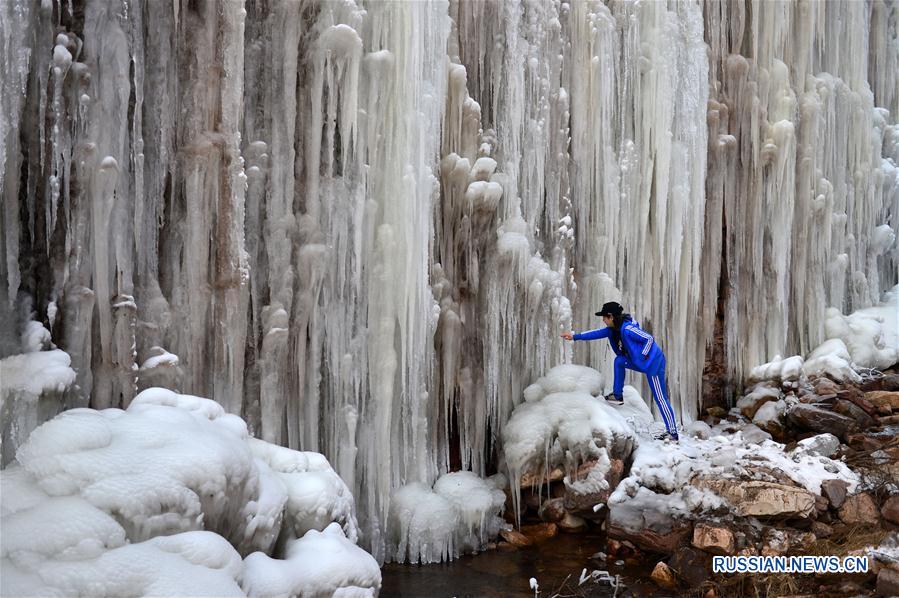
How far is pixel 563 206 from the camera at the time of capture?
25.5 feet

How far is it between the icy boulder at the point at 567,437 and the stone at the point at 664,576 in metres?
0.97

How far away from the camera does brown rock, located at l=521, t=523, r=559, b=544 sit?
643 centimetres

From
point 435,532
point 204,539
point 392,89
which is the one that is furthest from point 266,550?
point 392,89

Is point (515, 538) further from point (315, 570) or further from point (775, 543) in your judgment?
point (315, 570)

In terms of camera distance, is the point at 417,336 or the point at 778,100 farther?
the point at 778,100

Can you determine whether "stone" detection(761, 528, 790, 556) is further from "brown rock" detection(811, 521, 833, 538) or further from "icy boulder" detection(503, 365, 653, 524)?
"icy boulder" detection(503, 365, 653, 524)

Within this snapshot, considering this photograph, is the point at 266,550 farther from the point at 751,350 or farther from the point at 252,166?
the point at 751,350

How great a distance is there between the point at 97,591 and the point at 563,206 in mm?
5978

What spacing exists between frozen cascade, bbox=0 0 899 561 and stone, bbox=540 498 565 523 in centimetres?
74

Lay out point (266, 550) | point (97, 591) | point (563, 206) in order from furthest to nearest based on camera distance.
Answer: point (563, 206)
point (266, 550)
point (97, 591)

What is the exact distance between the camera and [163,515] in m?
3.02

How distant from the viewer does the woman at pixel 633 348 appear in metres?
7.14

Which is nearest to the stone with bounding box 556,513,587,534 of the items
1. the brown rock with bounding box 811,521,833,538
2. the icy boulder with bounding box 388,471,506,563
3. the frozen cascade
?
the icy boulder with bounding box 388,471,506,563

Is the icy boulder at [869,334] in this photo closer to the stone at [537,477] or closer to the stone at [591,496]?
the stone at [591,496]
